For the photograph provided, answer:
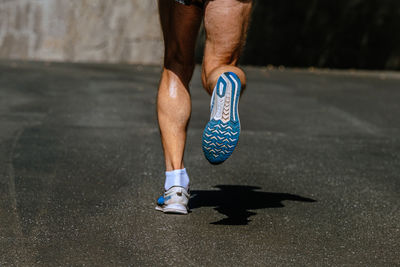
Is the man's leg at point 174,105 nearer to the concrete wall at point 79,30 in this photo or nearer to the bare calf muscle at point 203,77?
the bare calf muscle at point 203,77

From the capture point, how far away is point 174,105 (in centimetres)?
362

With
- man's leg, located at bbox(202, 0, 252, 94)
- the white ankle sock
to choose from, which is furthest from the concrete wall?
man's leg, located at bbox(202, 0, 252, 94)

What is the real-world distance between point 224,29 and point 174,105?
0.51 metres

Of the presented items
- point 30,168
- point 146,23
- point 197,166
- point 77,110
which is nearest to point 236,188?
point 197,166

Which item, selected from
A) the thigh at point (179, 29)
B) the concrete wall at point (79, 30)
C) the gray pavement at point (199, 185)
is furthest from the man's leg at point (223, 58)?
the concrete wall at point (79, 30)

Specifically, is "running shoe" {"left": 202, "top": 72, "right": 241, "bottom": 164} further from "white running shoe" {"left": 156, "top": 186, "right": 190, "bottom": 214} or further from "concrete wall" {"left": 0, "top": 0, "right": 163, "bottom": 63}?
Answer: "concrete wall" {"left": 0, "top": 0, "right": 163, "bottom": 63}

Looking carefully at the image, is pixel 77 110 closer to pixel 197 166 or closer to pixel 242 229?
pixel 197 166

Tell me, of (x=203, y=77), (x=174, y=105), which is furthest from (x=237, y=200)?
(x=203, y=77)

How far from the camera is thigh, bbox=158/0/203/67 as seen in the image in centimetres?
345

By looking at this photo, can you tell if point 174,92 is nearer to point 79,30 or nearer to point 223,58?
point 223,58

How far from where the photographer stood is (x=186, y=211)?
142 inches

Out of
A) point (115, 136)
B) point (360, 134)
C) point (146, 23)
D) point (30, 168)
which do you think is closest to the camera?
point (30, 168)

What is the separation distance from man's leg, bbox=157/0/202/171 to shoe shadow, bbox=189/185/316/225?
35 cm

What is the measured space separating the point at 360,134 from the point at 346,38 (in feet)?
20.8
